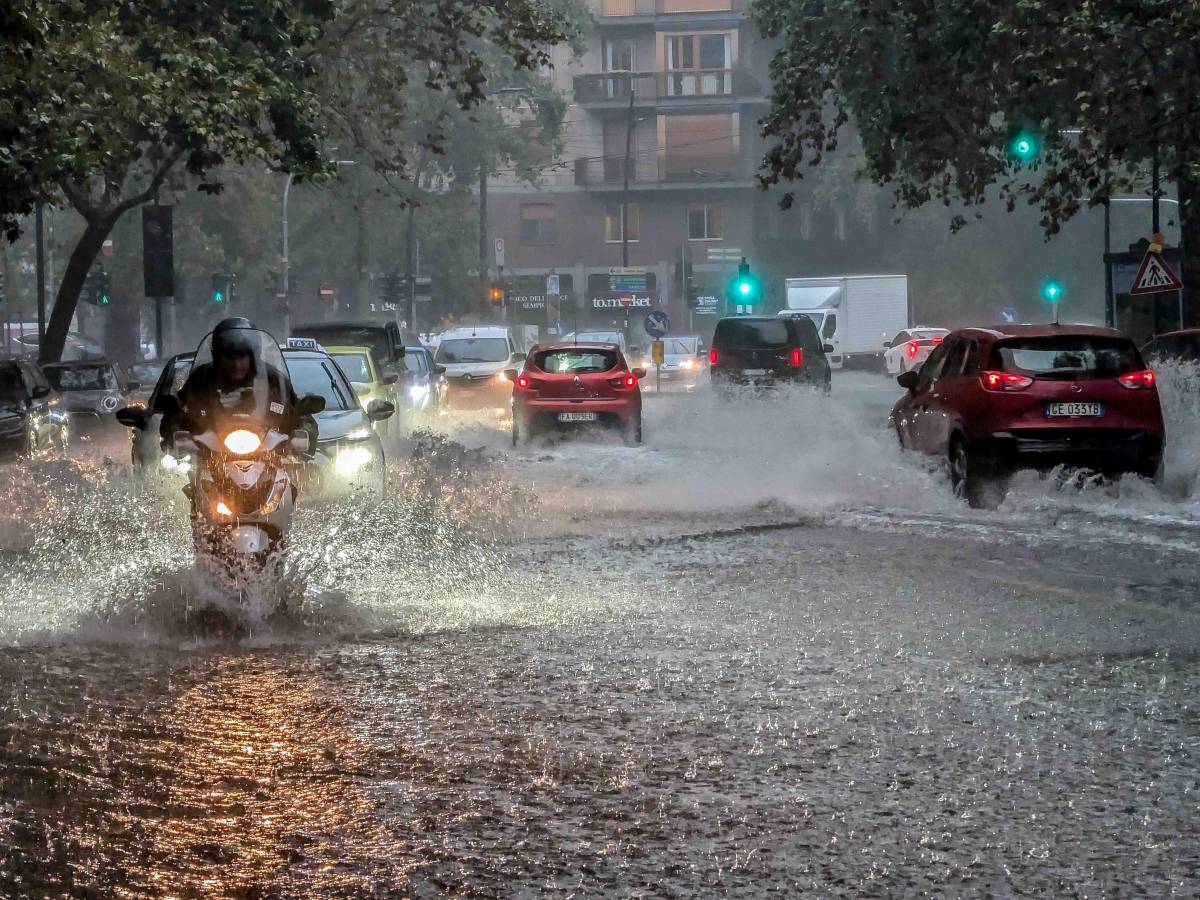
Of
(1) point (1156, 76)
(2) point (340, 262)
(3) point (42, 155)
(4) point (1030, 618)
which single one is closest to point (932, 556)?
(4) point (1030, 618)

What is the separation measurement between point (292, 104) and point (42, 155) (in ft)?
12.1

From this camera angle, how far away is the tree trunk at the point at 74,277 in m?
35.5

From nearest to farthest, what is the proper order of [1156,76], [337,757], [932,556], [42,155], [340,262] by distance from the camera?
[337,757] → [932,556] → [1156,76] → [42,155] → [340,262]

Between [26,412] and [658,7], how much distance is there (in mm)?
60948

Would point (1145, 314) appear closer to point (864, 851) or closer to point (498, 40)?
point (498, 40)

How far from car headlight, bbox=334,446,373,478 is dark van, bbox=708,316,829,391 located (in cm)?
1959

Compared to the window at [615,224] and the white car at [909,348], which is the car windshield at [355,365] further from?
the window at [615,224]

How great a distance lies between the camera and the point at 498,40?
30891 mm

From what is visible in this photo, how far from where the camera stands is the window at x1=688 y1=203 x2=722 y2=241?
8594 centimetres

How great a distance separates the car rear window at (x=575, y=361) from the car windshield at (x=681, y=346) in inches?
1352

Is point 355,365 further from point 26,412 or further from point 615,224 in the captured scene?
point 615,224

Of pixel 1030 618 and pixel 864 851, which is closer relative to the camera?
pixel 864 851

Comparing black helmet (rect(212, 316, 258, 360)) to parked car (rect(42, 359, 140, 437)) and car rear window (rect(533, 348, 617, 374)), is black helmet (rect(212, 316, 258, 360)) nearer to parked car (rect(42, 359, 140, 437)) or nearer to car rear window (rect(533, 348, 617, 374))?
car rear window (rect(533, 348, 617, 374))

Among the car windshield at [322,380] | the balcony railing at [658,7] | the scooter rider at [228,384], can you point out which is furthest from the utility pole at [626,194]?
the scooter rider at [228,384]
